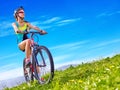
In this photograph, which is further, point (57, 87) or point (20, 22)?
point (20, 22)

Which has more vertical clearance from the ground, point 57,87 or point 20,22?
point 20,22

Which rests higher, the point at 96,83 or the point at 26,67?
the point at 26,67

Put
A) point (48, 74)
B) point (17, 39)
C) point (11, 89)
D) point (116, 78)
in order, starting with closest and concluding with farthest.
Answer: point (116, 78) < point (48, 74) < point (17, 39) < point (11, 89)

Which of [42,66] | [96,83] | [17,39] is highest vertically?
[17,39]

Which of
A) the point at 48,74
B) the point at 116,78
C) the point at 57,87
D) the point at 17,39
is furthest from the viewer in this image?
the point at 17,39

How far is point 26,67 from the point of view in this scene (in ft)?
53.3

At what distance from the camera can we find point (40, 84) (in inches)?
605

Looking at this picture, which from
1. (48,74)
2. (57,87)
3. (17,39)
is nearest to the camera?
(57,87)

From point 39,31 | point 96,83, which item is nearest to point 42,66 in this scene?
point 39,31

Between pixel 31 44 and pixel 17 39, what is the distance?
2.64 feet

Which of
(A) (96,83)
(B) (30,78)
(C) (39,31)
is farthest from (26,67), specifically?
(A) (96,83)

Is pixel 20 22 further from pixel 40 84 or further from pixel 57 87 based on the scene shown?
pixel 57 87

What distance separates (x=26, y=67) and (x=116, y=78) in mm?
6101

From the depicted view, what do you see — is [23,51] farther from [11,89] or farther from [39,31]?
[11,89]
